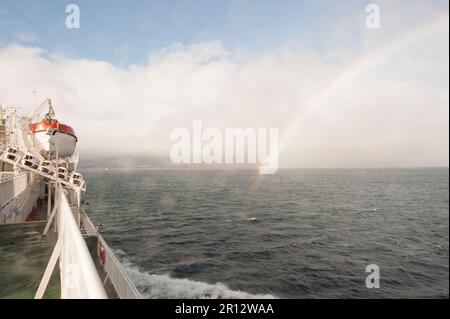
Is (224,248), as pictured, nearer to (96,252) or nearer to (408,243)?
(96,252)

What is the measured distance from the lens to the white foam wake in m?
20.7

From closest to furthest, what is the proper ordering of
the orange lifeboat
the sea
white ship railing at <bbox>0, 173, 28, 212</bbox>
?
the sea < white ship railing at <bbox>0, 173, 28, 212</bbox> < the orange lifeboat

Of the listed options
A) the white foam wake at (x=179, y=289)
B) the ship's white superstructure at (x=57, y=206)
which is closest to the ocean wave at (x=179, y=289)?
the white foam wake at (x=179, y=289)

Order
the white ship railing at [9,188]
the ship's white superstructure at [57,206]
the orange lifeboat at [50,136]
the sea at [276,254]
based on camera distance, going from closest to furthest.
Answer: the ship's white superstructure at [57,206]
the sea at [276,254]
the white ship railing at [9,188]
the orange lifeboat at [50,136]

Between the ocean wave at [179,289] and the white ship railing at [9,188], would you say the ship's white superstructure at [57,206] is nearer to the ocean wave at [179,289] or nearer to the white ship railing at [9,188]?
the white ship railing at [9,188]

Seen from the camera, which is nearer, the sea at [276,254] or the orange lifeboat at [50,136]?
the sea at [276,254]

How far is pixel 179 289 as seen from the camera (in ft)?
71.5

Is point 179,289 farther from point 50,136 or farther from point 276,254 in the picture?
point 50,136

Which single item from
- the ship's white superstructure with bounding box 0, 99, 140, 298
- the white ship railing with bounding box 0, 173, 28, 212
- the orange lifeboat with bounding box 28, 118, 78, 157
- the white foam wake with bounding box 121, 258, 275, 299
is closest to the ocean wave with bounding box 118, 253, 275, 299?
the white foam wake with bounding box 121, 258, 275, 299

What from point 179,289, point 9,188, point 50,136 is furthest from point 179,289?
point 50,136

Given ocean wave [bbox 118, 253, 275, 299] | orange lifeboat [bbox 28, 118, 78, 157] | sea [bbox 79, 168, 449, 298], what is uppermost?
orange lifeboat [bbox 28, 118, 78, 157]

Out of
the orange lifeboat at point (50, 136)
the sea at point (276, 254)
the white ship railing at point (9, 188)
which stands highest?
the orange lifeboat at point (50, 136)

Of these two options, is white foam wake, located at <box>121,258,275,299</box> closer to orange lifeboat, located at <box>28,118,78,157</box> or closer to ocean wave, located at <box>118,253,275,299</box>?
ocean wave, located at <box>118,253,275,299</box>

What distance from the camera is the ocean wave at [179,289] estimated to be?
20.7m
